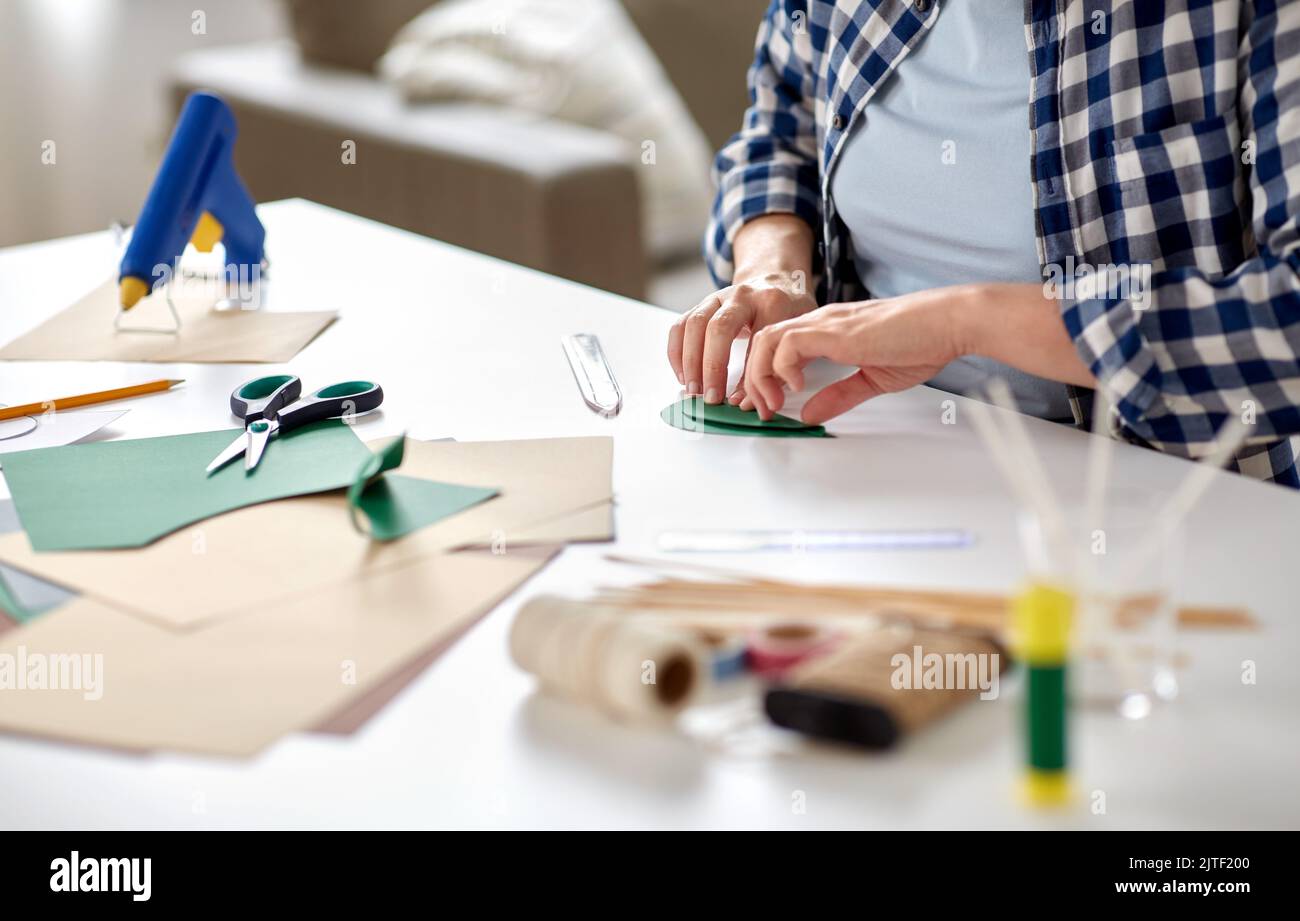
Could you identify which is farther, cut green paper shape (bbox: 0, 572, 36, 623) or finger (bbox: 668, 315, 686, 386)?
finger (bbox: 668, 315, 686, 386)

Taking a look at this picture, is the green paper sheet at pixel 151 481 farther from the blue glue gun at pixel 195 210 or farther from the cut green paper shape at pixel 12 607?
the blue glue gun at pixel 195 210

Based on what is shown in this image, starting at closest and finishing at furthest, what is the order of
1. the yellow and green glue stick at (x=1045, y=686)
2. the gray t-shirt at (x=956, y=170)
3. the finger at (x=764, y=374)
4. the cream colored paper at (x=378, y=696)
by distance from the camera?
the yellow and green glue stick at (x=1045, y=686)
the cream colored paper at (x=378, y=696)
the finger at (x=764, y=374)
the gray t-shirt at (x=956, y=170)

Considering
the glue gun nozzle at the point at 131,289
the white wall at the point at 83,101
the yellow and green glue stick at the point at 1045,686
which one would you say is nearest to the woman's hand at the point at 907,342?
the yellow and green glue stick at the point at 1045,686

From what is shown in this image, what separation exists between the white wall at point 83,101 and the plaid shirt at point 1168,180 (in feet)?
9.01

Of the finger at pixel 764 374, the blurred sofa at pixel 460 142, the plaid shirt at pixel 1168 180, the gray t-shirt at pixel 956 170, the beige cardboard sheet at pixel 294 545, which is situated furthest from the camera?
the blurred sofa at pixel 460 142

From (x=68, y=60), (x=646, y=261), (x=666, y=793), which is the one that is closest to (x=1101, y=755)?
(x=666, y=793)

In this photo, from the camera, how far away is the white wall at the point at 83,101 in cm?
334

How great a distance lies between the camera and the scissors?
2.85ft

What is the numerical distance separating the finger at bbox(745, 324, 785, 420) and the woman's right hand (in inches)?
1.0

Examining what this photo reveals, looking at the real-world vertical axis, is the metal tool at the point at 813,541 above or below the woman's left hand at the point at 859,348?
below

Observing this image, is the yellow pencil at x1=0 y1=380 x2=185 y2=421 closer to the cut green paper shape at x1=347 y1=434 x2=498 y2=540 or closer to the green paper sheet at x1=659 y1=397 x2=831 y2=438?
the cut green paper shape at x1=347 y1=434 x2=498 y2=540

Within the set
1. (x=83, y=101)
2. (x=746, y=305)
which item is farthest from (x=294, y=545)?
(x=83, y=101)

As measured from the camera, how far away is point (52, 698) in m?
0.59

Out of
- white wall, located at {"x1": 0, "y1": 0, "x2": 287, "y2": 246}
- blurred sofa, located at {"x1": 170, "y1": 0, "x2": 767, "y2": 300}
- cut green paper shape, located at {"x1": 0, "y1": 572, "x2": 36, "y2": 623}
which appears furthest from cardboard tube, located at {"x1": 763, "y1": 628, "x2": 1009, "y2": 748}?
white wall, located at {"x1": 0, "y1": 0, "x2": 287, "y2": 246}
